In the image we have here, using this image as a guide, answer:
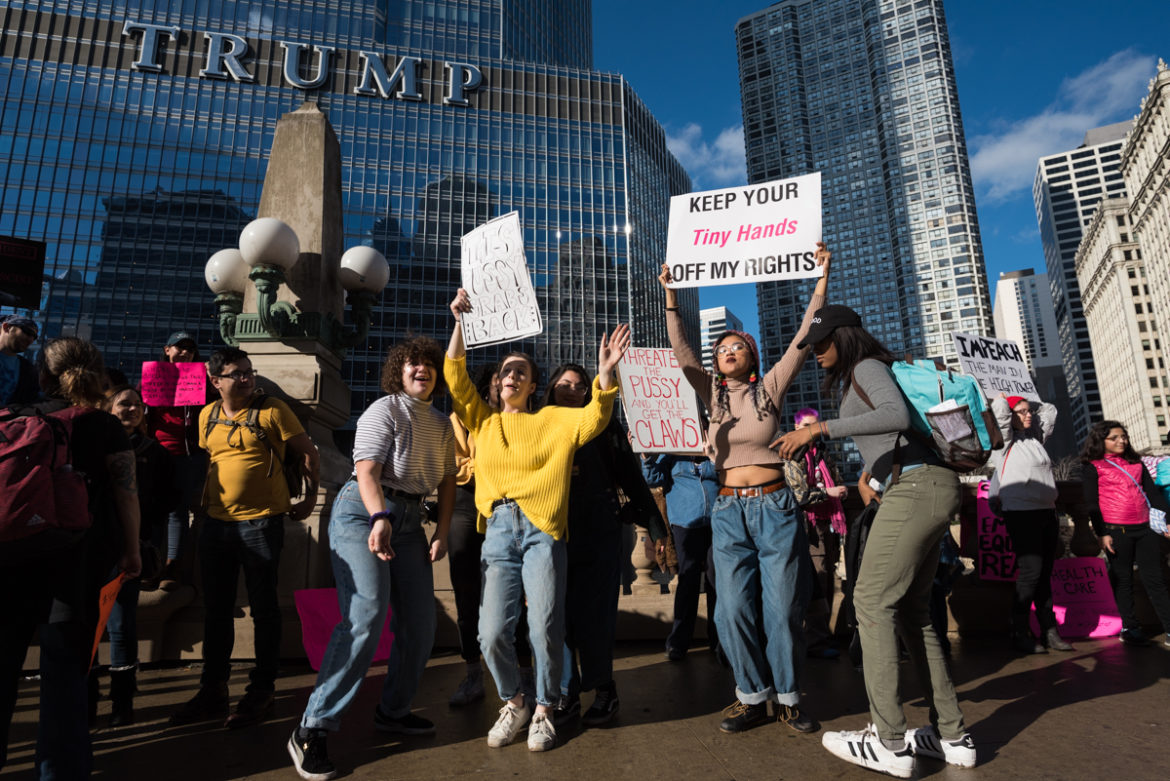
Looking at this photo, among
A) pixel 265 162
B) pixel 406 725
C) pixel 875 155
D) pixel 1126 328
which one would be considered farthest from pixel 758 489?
pixel 875 155

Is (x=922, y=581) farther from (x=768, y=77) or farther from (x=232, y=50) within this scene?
(x=768, y=77)

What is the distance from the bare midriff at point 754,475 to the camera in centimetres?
347

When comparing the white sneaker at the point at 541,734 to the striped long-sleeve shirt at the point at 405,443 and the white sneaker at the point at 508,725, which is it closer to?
the white sneaker at the point at 508,725

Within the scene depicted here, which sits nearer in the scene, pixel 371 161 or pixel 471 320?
pixel 471 320

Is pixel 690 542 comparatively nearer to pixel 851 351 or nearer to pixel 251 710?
pixel 851 351

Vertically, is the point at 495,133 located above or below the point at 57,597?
above

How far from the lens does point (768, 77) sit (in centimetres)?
16825


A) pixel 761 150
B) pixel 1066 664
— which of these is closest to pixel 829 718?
pixel 1066 664

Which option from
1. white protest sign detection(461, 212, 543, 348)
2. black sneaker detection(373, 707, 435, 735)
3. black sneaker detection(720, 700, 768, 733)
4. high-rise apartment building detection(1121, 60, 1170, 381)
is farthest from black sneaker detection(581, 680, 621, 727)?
high-rise apartment building detection(1121, 60, 1170, 381)

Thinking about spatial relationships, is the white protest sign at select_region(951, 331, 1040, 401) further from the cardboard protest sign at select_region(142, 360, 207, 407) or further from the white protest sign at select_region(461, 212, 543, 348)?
the cardboard protest sign at select_region(142, 360, 207, 407)

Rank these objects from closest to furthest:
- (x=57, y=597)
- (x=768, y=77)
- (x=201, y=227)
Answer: (x=57, y=597) < (x=201, y=227) < (x=768, y=77)

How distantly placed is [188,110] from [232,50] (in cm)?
708

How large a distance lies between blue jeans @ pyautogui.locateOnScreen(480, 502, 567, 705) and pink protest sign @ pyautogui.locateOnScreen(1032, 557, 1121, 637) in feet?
16.0

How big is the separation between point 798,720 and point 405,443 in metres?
2.36
